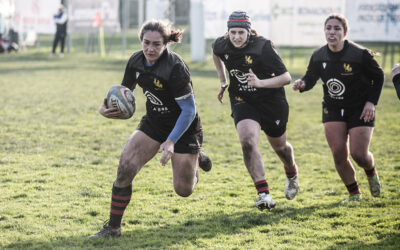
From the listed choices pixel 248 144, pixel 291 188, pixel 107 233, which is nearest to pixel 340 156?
pixel 291 188

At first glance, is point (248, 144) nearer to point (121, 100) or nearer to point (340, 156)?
point (340, 156)

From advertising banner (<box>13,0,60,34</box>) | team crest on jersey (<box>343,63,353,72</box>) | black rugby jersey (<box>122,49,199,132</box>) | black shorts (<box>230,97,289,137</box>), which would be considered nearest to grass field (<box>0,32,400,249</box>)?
black shorts (<box>230,97,289,137</box>)

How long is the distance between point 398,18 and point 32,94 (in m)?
12.8

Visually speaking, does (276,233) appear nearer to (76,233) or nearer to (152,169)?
(76,233)

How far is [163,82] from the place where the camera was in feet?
17.9

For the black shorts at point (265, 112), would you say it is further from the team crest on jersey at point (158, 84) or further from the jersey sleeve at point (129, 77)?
the jersey sleeve at point (129, 77)

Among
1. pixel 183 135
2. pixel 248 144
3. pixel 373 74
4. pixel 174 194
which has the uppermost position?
pixel 373 74

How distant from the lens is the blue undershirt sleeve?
5.35 m

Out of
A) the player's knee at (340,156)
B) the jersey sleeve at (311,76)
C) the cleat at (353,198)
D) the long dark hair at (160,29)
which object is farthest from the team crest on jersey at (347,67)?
the long dark hair at (160,29)

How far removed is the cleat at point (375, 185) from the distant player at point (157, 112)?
2273 mm

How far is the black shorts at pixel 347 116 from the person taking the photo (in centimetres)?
639

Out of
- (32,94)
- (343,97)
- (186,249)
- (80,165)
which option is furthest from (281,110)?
(32,94)

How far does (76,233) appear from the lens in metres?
5.56

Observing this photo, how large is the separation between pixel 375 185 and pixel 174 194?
244cm
